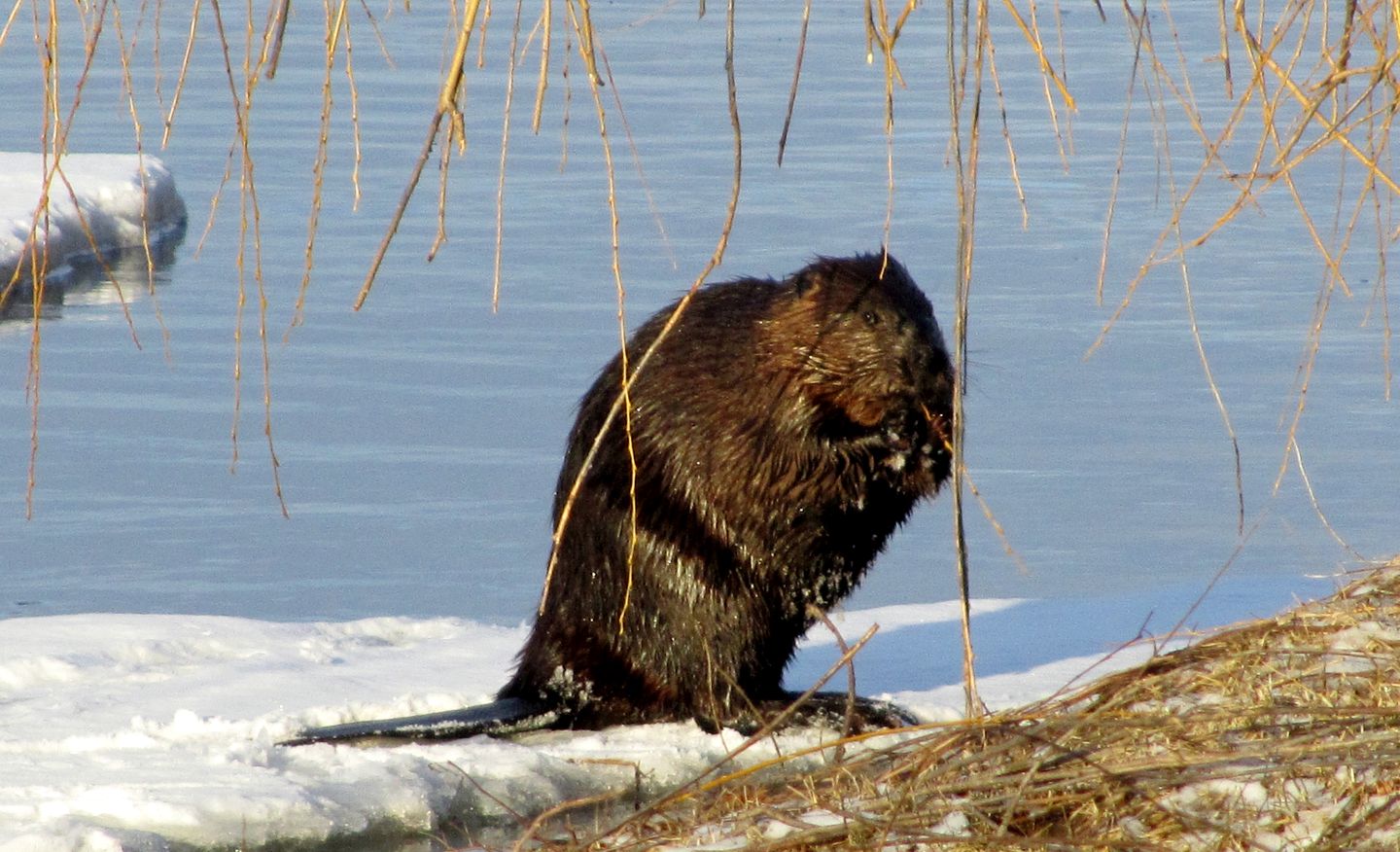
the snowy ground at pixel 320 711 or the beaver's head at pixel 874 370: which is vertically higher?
the beaver's head at pixel 874 370

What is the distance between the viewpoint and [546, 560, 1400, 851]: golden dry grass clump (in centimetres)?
221

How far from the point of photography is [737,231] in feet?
28.9

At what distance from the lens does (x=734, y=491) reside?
136 inches

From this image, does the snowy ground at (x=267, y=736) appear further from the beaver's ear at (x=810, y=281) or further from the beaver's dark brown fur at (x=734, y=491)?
the beaver's ear at (x=810, y=281)

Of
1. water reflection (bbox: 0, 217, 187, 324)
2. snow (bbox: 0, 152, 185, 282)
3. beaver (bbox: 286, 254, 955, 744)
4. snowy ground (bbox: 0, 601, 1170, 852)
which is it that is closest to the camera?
snowy ground (bbox: 0, 601, 1170, 852)

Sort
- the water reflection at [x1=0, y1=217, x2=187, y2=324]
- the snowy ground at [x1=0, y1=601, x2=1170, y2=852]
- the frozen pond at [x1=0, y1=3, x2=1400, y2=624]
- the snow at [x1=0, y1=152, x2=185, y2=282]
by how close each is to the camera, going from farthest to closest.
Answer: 1. the snow at [x1=0, y1=152, x2=185, y2=282]
2. the water reflection at [x1=0, y1=217, x2=187, y2=324]
3. the frozen pond at [x1=0, y1=3, x2=1400, y2=624]
4. the snowy ground at [x1=0, y1=601, x2=1170, y2=852]

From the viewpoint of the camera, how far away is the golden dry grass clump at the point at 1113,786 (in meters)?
2.21

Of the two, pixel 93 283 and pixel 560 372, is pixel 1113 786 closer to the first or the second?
pixel 560 372

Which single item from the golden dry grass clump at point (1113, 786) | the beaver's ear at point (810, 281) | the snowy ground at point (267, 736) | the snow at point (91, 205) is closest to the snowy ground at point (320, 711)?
the snowy ground at point (267, 736)

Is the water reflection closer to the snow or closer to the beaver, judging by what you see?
the snow

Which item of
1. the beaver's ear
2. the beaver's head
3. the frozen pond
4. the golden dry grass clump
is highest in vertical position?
the beaver's ear

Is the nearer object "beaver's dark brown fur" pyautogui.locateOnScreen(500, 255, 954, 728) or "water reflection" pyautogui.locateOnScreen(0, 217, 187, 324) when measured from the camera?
"beaver's dark brown fur" pyautogui.locateOnScreen(500, 255, 954, 728)

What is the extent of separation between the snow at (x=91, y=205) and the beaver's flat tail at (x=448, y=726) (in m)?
5.65

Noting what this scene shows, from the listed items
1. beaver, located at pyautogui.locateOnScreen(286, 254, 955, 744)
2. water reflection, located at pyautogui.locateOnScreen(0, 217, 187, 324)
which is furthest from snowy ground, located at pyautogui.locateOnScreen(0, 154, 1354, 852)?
water reflection, located at pyautogui.locateOnScreen(0, 217, 187, 324)
